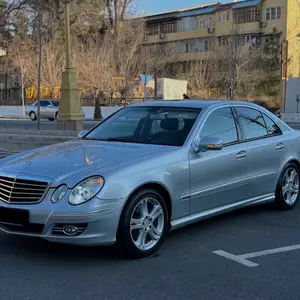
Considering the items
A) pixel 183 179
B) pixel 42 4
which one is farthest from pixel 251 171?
pixel 42 4

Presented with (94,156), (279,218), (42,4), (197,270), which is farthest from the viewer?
(42,4)

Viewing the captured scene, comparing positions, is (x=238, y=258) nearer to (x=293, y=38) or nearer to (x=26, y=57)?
(x=26, y=57)

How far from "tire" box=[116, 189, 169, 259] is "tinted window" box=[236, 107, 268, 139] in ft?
6.06

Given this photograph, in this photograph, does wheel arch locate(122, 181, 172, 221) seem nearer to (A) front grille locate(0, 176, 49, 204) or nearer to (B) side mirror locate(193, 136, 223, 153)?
(B) side mirror locate(193, 136, 223, 153)

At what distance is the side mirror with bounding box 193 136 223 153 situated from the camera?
547 cm

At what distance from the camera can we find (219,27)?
6184 cm

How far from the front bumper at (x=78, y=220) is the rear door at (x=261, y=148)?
2.27m

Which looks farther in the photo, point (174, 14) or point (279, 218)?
point (174, 14)

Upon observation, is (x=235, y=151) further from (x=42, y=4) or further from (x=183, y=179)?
(x=42, y=4)

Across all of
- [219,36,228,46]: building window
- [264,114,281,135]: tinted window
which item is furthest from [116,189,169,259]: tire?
[219,36,228,46]: building window

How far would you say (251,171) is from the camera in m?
6.27

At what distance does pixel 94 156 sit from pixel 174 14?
214 feet

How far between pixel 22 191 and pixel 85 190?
24.0 inches

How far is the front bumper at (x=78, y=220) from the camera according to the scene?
448 centimetres
